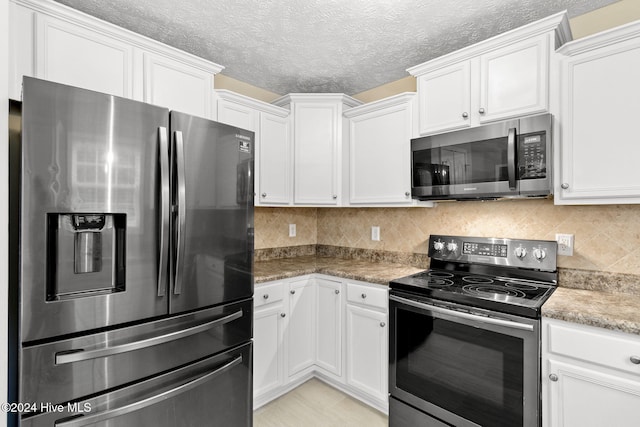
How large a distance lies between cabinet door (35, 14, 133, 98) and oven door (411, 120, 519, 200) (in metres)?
1.82

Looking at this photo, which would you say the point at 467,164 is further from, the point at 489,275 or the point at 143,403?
the point at 143,403

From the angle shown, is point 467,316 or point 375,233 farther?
point 375,233

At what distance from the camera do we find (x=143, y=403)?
1346mm

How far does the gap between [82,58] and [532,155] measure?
239 centimetres

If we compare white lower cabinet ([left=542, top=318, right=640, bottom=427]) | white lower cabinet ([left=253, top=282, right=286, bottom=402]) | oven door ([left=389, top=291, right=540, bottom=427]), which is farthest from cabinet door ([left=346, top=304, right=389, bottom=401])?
white lower cabinet ([left=542, top=318, right=640, bottom=427])

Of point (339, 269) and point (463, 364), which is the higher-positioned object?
point (339, 269)

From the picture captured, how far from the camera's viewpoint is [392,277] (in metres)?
2.13

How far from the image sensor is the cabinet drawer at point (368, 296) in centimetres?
208

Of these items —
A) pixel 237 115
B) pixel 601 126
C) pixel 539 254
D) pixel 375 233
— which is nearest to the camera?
pixel 601 126

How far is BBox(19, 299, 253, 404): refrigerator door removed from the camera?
1.14 m

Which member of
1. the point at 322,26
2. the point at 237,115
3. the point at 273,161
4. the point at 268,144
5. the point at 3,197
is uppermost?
the point at 322,26

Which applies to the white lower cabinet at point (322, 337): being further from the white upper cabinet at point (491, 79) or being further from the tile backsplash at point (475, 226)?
the white upper cabinet at point (491, 79)

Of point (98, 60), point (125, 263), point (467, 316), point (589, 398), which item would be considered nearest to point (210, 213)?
point (125, 263)

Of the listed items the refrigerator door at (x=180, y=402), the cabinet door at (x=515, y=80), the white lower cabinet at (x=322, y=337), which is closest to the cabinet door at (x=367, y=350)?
the white lower cabinet at (x=322, y=337)
